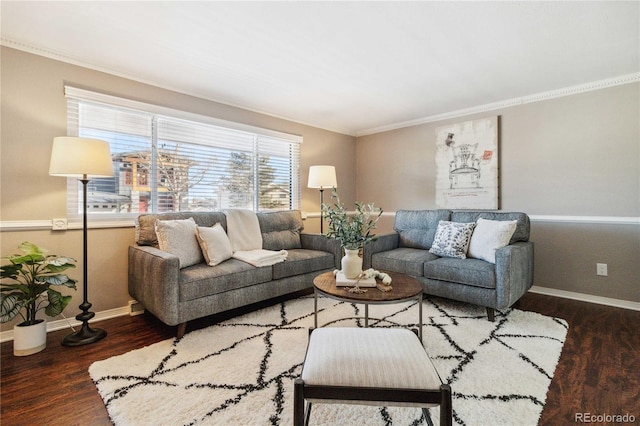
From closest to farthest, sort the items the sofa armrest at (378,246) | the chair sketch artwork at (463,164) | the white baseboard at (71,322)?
the white baseboard at (71,322), the sofa armrest at (378,246), the chair sketch artwork at (463,164)

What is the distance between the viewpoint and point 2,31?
2.15 meters

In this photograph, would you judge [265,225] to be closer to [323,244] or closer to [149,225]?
[323,244]

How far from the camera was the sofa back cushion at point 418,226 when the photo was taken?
3520mm

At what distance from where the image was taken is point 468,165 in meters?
3.89

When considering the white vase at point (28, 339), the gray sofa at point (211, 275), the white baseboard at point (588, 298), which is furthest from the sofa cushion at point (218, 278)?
the white baseboard at point (588, 298)

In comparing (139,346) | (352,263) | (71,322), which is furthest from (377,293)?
(71,322)

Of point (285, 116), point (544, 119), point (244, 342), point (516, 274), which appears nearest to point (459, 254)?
point (516, 274)

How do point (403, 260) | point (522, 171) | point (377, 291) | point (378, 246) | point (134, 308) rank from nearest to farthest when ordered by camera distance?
point (377, 291) → point (134, 308) → point (403, 260) → point (378, 246) → point (522, 171)

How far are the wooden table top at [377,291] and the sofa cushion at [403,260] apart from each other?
86 centimetres

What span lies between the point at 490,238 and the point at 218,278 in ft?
8.14

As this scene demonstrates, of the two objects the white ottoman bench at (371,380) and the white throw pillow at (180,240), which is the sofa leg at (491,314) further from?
the white throw pillow at (180,240)

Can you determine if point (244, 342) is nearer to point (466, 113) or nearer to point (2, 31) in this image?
point (2, 31)

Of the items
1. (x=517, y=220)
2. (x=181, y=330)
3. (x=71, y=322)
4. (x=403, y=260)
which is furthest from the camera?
(x=403, y=260)

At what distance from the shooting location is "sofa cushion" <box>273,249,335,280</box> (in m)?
2.88
